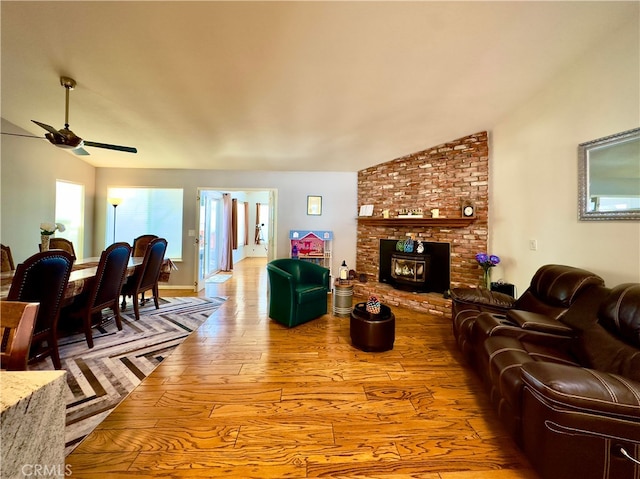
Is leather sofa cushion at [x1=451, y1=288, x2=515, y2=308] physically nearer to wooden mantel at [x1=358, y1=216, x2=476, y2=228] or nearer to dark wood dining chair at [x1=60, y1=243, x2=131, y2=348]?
wooden mantel at [x1=358, y1=216, x2=476, y2=228]

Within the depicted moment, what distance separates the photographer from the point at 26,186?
3.70 meters

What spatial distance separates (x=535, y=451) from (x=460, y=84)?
303 cm

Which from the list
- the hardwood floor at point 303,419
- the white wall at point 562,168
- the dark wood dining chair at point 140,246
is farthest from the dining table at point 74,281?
the white wall at point 562,168

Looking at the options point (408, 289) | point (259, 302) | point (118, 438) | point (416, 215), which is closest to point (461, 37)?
point (416, 215)

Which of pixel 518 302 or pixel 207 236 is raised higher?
pixel 207 236

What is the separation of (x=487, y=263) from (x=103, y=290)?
15.4 ft

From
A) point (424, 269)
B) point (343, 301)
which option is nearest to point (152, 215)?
point (343, 301)

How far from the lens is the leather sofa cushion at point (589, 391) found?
1033 millimetres

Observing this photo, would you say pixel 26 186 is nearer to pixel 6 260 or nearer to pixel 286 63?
pixel 6 260

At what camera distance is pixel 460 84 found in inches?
102

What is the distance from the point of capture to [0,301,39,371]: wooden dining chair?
3.19ft

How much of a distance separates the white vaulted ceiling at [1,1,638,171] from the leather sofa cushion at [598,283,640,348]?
209 centimetres

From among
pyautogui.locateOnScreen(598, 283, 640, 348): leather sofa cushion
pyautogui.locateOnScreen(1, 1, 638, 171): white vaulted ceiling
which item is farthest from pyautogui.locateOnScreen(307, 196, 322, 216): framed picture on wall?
pyautogui.locateOnScreen(598, 283, 640, 348): leather sofa cushion

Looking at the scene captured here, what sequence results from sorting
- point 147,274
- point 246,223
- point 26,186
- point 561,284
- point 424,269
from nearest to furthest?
point 561,284
point 147,274
point 26,186
point 424,269
point 246,223
